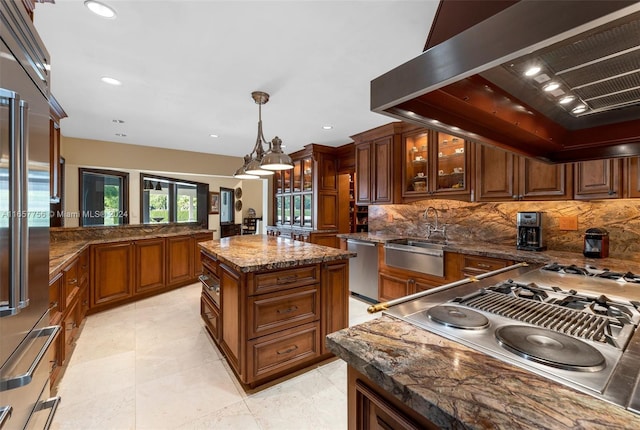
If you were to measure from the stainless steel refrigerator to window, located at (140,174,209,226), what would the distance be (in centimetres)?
440

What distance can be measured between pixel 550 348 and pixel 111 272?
440 centimetres

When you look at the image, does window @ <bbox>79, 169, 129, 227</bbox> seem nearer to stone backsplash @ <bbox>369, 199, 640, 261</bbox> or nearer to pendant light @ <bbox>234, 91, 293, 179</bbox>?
pendant light @ <bbox>234, 91, 293, 179</bbox>

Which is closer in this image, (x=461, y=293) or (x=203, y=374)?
(x=461, y=293)

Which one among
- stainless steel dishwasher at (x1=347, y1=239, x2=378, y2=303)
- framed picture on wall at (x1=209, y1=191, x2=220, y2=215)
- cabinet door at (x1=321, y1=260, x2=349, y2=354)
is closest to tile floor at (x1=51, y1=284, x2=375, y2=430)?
cabinet door at (x1=321, y1=260, x2=349, y2=354)

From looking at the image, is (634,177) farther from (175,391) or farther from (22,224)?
(175,391)

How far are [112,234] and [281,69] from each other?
3621 mm

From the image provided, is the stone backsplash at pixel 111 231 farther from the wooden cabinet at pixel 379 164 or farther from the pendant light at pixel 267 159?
the wooden cabinet at pixel 379 164

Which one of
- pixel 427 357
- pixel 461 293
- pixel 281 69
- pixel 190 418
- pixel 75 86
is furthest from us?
pixel 75 86

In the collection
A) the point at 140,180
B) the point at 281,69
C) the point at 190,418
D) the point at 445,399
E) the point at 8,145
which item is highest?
the point at 281,69

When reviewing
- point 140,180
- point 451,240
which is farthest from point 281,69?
point 140,180

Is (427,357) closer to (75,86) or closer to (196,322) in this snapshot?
(196,322)

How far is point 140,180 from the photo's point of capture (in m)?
5.59

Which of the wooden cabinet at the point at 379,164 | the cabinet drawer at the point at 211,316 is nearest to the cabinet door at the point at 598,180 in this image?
the wooden cabinet at the point at 379,164

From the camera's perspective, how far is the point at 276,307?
2.05 m
